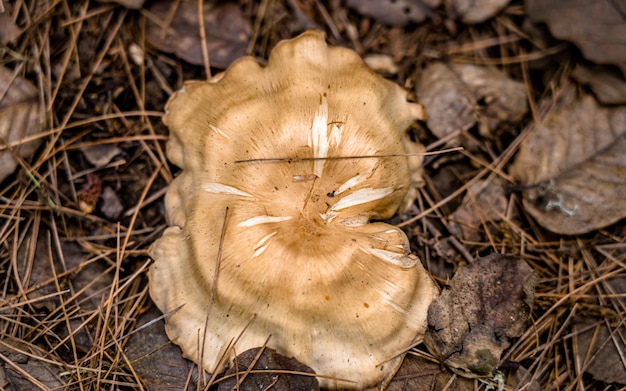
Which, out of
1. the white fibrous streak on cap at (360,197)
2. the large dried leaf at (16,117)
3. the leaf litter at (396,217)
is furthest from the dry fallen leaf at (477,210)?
the large dried leaf at (16,117)

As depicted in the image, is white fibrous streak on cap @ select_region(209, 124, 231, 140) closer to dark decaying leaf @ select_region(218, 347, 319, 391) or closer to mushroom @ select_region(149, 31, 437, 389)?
mushroom @ select_region(149, 31, 437, 389)

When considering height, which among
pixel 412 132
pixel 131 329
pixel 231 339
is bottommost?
pixel 131 329

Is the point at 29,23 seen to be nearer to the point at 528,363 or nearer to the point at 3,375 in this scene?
the point at 3,375

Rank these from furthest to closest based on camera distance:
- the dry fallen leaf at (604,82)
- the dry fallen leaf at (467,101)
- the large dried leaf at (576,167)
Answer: the dry fallen leaf at (467,101) → the dry fallen leaf at (604,82) → the large dried leaf at (576,167)

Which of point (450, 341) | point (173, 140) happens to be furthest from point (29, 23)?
point (450, 341)

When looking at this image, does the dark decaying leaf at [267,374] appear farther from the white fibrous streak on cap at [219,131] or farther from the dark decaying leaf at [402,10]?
the dark decaying leaf at [402,10]

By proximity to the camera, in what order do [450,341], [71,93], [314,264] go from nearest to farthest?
[314,264] → [450,341] → [71,93]
